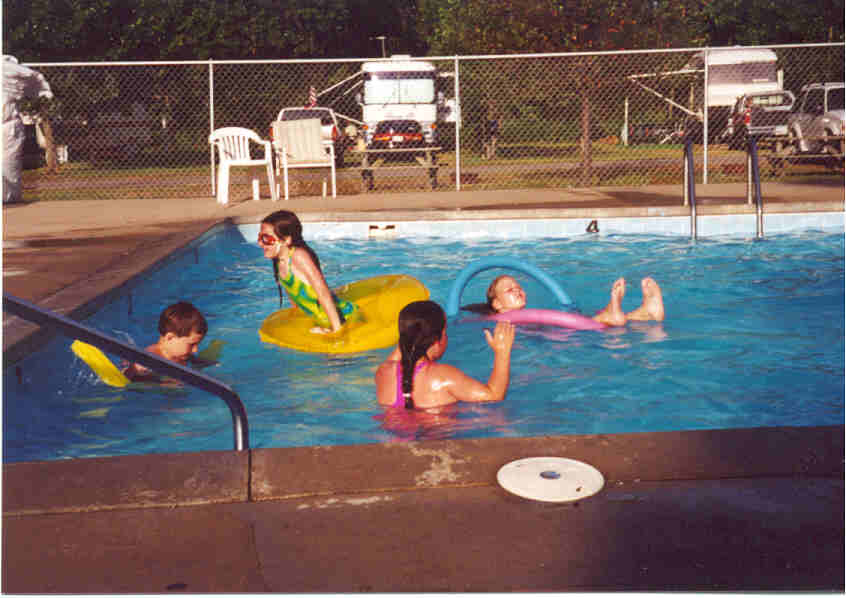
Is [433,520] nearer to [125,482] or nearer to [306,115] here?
[125,482]

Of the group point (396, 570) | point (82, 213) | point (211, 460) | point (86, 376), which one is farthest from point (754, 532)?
point (82, 213)

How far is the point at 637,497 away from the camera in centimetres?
288

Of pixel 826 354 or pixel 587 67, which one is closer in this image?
pixel 826 354

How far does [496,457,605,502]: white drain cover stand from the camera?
2871 mm

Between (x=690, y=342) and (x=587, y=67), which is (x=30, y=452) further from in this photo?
(x=587, y=67)

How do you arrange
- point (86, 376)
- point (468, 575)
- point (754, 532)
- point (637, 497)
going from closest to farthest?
point (468, 575) < point (754, 532) < point (637, 497) < point (86, 376)

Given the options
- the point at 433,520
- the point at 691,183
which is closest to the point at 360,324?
the point at 433,520

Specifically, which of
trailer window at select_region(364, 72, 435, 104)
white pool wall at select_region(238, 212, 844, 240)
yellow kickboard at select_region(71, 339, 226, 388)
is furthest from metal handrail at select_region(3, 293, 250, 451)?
trailer window at select_region(364, 72, 435, 104)

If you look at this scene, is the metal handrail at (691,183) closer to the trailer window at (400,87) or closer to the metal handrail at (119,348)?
the metal handrail at (119,348)

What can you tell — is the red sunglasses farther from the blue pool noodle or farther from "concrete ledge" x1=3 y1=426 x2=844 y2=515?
"concrete ledge" x1=3 y1=426 x2=844 y2=515

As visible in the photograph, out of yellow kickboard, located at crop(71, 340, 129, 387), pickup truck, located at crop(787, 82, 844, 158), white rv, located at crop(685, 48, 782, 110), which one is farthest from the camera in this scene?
white rv, located at crop(685, 48, 782, 110)

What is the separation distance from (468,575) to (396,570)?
0.18 m

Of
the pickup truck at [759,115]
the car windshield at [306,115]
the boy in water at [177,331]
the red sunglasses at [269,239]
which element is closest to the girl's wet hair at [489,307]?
the red sunglasses at [269,239]

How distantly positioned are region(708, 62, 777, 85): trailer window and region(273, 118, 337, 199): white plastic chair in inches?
424
